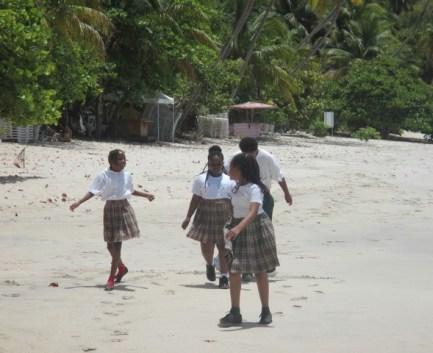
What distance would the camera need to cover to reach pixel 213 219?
894 cm

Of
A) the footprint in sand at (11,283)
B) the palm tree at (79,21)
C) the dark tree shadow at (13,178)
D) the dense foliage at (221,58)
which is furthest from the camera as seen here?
the palm tree at (79,21)

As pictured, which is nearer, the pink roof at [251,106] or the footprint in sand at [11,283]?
the footprint in sand at [11,283]

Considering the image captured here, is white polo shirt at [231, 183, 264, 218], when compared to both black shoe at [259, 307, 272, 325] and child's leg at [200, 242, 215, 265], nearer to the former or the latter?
black shoe at [259, 307, 272, 325]

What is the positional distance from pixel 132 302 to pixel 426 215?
9463 millimetres

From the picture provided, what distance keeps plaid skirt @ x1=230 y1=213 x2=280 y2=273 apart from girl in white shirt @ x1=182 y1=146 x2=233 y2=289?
73.3 inches

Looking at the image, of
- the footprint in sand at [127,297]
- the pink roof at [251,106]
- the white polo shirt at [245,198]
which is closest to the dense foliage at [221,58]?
the pink roof at [251,106]

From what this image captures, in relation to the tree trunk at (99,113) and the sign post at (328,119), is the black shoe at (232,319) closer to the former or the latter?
the tree trunk at (99,113)

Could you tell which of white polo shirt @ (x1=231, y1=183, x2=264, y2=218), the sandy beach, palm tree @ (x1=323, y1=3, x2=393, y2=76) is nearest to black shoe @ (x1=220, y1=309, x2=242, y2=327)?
the sandy beach

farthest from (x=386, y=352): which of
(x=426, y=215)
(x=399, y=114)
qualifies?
(x=399, y=114)

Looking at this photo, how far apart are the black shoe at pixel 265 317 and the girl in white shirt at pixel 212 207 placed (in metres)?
1.90

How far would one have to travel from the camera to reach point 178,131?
41.1 meters

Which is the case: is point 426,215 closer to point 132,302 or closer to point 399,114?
point 132,302

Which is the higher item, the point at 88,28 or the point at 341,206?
the point at 88,28

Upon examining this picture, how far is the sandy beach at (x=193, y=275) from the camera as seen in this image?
21.1 feet
